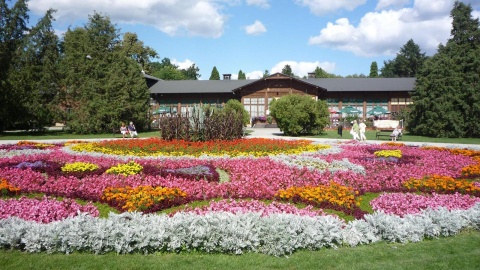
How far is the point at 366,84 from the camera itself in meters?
46.6

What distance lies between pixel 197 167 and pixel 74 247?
4971 mm

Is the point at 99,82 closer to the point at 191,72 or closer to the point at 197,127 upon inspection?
the point at 197,127

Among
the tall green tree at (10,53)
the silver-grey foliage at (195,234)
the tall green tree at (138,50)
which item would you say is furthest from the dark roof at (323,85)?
the silver-grey foliage at (195,234)

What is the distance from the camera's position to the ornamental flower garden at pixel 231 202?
15.9 feet

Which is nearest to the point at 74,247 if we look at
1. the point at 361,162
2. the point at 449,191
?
the point at 449,191

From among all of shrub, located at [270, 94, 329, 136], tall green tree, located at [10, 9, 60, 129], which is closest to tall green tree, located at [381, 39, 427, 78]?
shrub, located at [270, 94, 329, 136]

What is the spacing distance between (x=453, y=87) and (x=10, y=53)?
3435cm

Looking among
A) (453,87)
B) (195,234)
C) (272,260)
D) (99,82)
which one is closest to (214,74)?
(99,82)

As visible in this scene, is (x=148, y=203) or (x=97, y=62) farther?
(x=97, y=62)

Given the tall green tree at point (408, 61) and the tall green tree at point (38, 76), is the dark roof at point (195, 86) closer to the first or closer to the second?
the tall green tree at point (38, 76)

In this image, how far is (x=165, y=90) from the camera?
48312 mm

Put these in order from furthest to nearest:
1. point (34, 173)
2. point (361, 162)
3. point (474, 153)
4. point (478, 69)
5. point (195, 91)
Answer: 1. point (195, 91)
2. point (478, 69)
3. point (474, 153)
4. point (361, 162)
5. point (34, 173)

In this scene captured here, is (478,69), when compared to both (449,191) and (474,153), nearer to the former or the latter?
(474,153)

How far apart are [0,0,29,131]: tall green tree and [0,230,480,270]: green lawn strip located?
1079 inches
